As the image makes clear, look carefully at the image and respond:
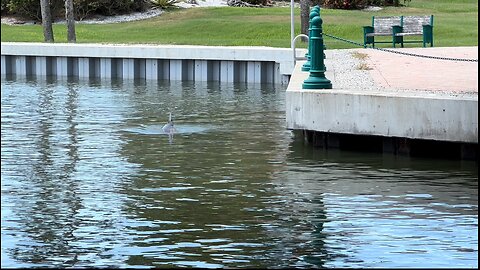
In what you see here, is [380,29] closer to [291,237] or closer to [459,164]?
[459,164]

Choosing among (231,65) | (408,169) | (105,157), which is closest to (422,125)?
(408,169)

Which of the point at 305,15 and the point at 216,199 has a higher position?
the point at 305,15

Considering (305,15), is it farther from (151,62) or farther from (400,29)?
(151,62)

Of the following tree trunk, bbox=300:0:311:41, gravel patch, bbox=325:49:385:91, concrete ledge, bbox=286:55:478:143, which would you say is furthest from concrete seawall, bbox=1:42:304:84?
concrete ledge, bbox=286:55:478:143

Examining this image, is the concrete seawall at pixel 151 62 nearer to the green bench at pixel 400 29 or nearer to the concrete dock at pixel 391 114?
the green bench at pixel 400 29

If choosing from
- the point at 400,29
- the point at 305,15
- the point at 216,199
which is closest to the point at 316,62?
the point at 216,199

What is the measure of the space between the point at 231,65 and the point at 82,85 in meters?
3.93

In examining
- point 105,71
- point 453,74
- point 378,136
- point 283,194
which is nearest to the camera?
point 283,194

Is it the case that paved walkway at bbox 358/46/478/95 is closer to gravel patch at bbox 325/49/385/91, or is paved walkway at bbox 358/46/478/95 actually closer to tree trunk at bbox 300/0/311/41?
gravel patch at bbox 325/49/385/91

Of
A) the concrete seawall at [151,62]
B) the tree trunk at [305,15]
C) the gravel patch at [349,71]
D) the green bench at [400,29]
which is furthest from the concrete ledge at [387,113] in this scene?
the tree trunk at [305,15]

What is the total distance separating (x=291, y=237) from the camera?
424 inches

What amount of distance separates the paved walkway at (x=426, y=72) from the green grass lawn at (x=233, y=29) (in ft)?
24.6

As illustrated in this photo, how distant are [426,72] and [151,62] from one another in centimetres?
1212

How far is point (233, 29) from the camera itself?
1676 inches
